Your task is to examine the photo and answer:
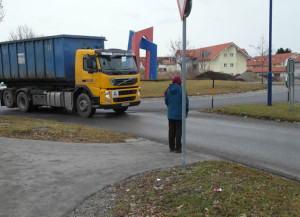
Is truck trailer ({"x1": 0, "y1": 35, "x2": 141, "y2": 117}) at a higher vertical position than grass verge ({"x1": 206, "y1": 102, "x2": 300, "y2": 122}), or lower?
higher

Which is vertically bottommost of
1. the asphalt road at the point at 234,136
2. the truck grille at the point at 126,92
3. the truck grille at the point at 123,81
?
the asphalt road at the point at 234,136

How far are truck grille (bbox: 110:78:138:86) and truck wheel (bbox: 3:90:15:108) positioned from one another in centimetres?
683

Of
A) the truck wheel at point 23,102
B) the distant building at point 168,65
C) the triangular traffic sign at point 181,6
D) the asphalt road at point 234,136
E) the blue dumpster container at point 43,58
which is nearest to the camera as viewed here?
the triangular traffic sign at point 181,6

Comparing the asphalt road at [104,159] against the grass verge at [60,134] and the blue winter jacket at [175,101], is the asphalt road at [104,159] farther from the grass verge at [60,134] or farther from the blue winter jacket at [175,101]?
the blue winter jacket at [175,101]

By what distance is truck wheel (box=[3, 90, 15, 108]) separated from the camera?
1752 cm

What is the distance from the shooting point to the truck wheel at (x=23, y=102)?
1681 cm

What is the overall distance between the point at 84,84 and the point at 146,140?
220 inches

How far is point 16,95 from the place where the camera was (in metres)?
17.5

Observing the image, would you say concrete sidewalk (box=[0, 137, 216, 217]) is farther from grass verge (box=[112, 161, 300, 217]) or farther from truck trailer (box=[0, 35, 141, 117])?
truck trailer (box=[0, 35, 141, 117])

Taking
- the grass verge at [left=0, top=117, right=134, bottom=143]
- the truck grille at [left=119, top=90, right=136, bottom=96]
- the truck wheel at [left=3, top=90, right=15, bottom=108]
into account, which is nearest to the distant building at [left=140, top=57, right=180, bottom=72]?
the truck wheel at [left=3, top=90, right=15, bottom=108]

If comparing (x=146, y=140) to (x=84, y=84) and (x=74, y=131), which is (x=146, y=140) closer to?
(x=74, y=131)

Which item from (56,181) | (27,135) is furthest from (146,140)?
(56,181)

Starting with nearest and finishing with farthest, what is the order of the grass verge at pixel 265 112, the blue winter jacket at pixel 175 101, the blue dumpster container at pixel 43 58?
the blue winter jacket at pixel 175 101
the grass verge at pixel 265 112
the blue dumpster container at pixel 43 58

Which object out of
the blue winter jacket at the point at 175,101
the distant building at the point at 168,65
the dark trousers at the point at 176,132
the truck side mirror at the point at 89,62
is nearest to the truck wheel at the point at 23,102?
the truck side mirror at the point at 89,62
